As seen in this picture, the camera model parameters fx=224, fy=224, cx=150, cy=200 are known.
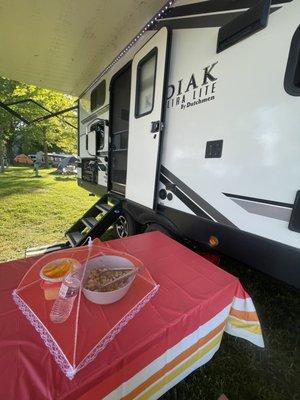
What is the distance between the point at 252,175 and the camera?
5.06 feet

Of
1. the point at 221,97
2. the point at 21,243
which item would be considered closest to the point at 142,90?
the point at 221,97

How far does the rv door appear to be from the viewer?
2301 mm

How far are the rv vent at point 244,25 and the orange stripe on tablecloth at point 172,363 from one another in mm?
1871

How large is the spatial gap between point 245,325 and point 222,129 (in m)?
1.36

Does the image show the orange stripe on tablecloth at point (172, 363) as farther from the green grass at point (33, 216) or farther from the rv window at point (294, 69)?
the green grass at point (33, 216)

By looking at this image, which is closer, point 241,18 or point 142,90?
point 241,18

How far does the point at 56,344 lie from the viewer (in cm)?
80

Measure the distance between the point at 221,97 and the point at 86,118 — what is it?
13.0 ft

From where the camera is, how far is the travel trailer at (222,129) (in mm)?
1379

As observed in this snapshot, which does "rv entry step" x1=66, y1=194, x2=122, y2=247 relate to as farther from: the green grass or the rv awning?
the rv awning

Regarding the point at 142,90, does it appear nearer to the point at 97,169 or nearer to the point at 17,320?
the point at 97,169

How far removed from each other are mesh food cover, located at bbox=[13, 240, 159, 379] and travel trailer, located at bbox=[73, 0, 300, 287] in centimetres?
86

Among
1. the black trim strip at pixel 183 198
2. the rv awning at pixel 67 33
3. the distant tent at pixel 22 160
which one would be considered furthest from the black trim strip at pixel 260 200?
the distant tent at pixel 22 160

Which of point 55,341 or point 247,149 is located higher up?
point 247,149
